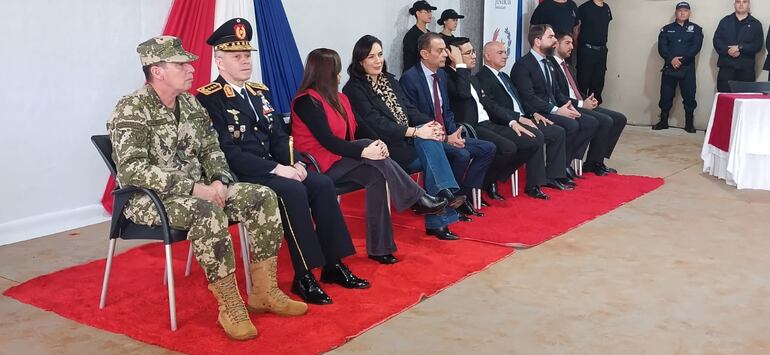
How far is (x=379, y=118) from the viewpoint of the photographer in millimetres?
4422

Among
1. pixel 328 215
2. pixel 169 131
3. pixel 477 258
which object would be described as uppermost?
pixel 169 131

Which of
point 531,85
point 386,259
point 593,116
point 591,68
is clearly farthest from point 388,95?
point 591,68

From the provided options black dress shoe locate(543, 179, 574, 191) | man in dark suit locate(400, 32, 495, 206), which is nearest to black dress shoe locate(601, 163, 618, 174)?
black dress shoe locate(543, 179, 574, 191)

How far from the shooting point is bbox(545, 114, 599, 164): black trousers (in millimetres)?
5953

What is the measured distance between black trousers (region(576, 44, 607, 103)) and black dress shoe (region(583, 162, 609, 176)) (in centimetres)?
298

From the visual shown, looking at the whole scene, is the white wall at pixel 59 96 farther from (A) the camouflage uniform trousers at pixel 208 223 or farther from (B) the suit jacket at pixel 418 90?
(A) the camouflage uniform trousers at pixel 208 223

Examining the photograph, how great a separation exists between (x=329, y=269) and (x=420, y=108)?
1.62 meters

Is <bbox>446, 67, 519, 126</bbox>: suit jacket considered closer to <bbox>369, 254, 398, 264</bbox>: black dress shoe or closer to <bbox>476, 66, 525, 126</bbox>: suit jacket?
<bbox>476, 66, 525, 126</bbox>: suit jacket

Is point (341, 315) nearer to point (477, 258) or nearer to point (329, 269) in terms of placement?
point (329, 269)

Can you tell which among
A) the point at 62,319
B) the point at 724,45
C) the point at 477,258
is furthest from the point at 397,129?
the point at 724,45

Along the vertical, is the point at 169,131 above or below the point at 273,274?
above

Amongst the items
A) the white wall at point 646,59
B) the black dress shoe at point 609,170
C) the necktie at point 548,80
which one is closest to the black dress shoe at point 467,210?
the necktie at point 548,80

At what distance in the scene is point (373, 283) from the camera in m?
3.65

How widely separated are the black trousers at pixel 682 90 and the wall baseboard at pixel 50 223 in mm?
6533
